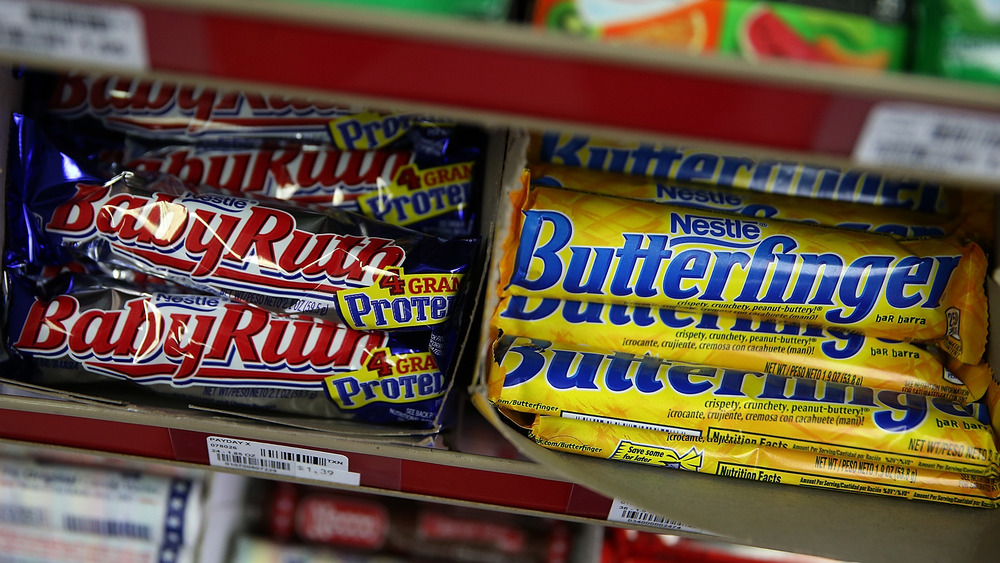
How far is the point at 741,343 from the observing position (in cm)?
83

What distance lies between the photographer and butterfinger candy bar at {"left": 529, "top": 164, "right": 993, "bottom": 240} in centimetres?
85

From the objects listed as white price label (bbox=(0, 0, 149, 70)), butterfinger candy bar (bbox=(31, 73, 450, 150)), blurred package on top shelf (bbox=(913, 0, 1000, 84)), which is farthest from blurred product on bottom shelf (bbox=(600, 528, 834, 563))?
white price label (bbox=(0, 0, 149, 70))

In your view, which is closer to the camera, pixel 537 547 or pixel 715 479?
pixel 715 479

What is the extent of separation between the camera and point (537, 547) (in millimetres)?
1197

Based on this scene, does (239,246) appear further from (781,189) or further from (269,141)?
(781,189)

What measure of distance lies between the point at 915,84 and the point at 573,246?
1.37 feet

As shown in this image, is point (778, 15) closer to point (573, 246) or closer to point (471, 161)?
point (573, 246)

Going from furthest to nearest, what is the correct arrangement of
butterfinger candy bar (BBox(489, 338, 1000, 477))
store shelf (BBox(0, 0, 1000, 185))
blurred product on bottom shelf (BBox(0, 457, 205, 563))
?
blurred product on bottom shelf (BBox(0, 457, 205, 563))
butterfinger candy bar (BBox(489, 338, 1000, 477))
store shelf (BBox(0, 0, 1000, 185))

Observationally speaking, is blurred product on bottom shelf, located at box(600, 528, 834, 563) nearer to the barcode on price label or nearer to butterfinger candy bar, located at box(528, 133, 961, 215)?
the barcode on price label

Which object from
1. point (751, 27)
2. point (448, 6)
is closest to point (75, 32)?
point (448, 6)

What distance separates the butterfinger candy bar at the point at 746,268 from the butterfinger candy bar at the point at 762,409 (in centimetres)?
9

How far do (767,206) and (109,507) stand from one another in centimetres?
119

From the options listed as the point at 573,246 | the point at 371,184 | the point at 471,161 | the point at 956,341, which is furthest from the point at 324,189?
the point at 956,341

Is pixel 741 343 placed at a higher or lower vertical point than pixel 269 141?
lower
